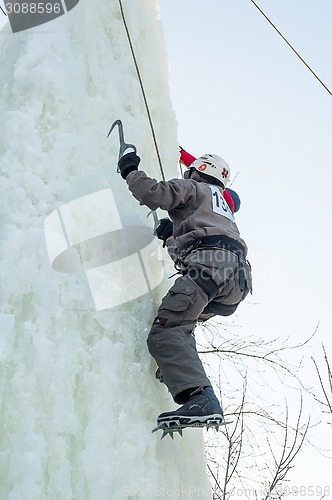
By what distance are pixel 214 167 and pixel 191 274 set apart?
65cm

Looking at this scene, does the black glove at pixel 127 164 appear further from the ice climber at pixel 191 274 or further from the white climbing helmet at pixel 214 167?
the white climbing helmet at pixel 214 167

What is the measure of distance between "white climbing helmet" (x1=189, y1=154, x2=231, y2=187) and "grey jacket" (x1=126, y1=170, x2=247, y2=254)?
11 centimetres

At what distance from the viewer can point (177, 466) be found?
9.25 ft

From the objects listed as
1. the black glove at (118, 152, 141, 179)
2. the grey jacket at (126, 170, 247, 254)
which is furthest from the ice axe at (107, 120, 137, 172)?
the grey jacket at (126, 170, 247, 254)

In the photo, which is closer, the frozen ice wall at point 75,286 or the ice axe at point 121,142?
the frozen ice wall at point 75,286

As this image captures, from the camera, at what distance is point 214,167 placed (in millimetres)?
3248

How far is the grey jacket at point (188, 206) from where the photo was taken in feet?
9.23

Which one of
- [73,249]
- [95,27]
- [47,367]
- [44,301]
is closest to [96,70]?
[95,27]

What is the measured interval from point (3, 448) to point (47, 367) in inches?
13.5

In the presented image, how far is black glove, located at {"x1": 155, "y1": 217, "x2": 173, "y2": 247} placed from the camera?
320 centimetres

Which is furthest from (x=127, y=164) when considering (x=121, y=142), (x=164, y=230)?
(x=164, y=230)

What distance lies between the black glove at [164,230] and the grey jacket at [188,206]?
14 centimetres

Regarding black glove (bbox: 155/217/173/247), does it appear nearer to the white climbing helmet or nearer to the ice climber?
the ice climber

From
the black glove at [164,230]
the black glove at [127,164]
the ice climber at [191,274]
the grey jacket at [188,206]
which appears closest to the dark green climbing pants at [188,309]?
the ice climber at [191,274]
